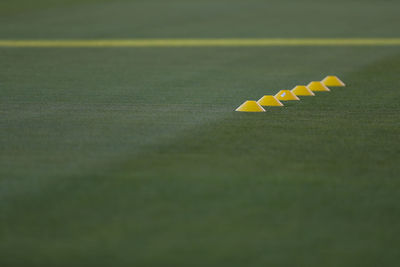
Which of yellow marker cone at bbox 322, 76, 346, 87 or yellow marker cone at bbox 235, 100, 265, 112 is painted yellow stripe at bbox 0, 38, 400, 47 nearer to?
yellow marker cone at bbox 322, 76, 346, 87

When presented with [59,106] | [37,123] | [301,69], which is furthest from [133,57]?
[37,123]

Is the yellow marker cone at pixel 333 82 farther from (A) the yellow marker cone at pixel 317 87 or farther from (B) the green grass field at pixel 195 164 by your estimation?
(A) the yellow marker cone at pixel 317 87

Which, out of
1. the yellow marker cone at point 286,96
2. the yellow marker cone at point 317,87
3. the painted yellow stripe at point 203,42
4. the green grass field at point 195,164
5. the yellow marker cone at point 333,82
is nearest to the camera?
the green grass field at point 195,164

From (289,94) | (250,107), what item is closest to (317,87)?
(289,94)

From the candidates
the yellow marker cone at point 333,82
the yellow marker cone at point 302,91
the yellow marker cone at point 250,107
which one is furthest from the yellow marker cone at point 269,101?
the yellow marker cone at point 333,82

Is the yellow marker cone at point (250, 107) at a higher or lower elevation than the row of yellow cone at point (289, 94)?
lower

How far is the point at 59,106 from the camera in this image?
871 cm

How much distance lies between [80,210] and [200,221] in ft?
2.28

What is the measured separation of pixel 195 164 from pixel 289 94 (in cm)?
340

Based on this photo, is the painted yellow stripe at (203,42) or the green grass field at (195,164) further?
the painted yellow stripe at (203,42)

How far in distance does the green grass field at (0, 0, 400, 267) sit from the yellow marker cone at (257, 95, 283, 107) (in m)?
0.16

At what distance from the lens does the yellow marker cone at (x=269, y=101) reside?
8727 millimetres

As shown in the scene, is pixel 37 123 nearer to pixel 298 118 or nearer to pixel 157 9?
pixel 298 118

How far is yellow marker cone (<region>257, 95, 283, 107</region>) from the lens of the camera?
28.6 feet
